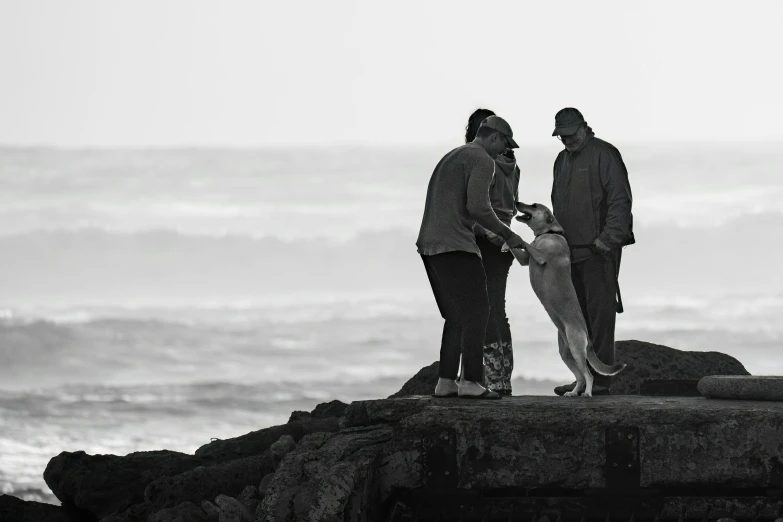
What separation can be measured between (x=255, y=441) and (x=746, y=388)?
565cm

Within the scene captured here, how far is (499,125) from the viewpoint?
32.7ft

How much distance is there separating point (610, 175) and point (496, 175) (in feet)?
3.71

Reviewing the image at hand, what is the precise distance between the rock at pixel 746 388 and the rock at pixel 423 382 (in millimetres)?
3931

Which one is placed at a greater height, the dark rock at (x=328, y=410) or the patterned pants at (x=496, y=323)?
the patterned pants at (x=496, y=323)

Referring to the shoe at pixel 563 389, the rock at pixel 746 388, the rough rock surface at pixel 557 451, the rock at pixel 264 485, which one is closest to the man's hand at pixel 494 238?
the rough rock surface at pixel 557 451

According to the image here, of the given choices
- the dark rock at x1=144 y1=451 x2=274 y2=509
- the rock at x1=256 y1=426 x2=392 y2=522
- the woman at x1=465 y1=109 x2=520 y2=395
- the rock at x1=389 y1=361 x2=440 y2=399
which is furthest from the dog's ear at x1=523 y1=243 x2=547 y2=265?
the rock at x1=389 y1=361 x2=440 y2=399

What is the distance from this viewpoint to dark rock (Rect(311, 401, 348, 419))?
1406 cm

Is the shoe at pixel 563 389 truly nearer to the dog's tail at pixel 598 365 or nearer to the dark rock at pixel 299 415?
the dog's tail at pixel 598 365

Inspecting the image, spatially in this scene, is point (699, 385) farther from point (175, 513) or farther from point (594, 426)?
point (175, 513)

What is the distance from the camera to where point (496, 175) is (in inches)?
426

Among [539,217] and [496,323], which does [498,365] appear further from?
[539,217]

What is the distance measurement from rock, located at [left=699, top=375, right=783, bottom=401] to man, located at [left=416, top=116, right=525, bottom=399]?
2.04 meters

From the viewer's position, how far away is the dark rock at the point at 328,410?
46.1 ft

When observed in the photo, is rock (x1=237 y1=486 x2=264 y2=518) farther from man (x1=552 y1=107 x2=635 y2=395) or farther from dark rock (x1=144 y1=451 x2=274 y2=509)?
man (x1=552 y1=107 x2=635 y2=395)
